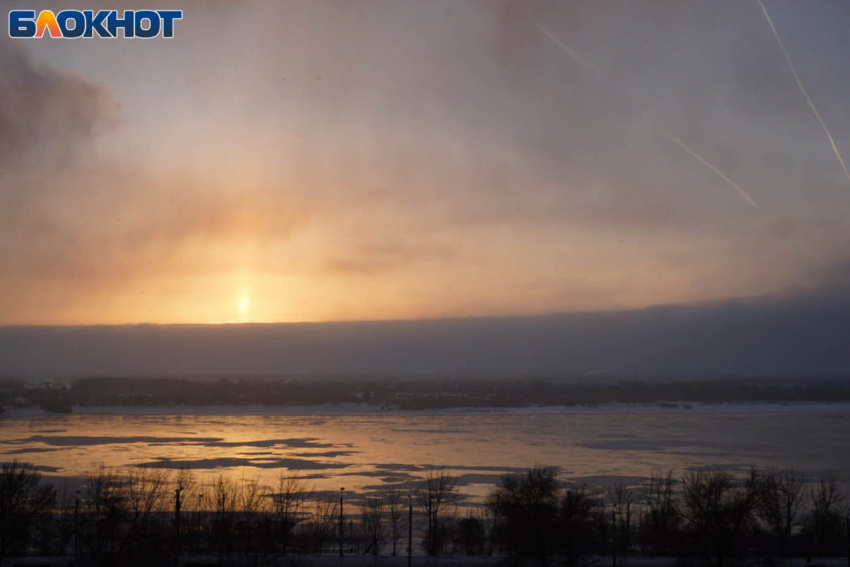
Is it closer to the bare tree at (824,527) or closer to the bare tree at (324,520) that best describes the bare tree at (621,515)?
the bare tree at (824,527)

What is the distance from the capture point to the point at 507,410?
50.2m

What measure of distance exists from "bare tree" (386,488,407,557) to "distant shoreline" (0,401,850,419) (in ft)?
91.6

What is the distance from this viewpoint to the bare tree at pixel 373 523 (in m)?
14.3

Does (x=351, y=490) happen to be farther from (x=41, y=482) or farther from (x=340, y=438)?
(x=340, y=438)

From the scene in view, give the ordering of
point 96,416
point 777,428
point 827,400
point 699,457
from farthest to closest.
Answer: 1. point 827,400
2. point 96,416
3. point 777,428
4. point 699,457

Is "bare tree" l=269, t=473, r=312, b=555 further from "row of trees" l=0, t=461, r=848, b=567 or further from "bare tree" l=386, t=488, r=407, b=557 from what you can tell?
"bare tree" l=386, t=488, r=407, b=557

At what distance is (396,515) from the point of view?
16.5m

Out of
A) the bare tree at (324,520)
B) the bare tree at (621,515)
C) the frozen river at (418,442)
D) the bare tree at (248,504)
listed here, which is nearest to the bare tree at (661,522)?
the bare tree at (621,515)

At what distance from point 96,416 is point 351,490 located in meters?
28.8

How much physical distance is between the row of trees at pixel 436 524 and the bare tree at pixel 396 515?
5cm

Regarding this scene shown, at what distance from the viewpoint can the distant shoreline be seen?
46875 millimetres

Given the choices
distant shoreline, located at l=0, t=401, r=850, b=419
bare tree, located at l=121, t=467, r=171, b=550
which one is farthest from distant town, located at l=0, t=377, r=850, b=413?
bare tree, located at l=121, t=467, r=171, b=550

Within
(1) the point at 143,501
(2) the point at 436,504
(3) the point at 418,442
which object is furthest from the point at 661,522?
(3) the point at 418,442

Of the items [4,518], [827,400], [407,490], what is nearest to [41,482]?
[4,518]
